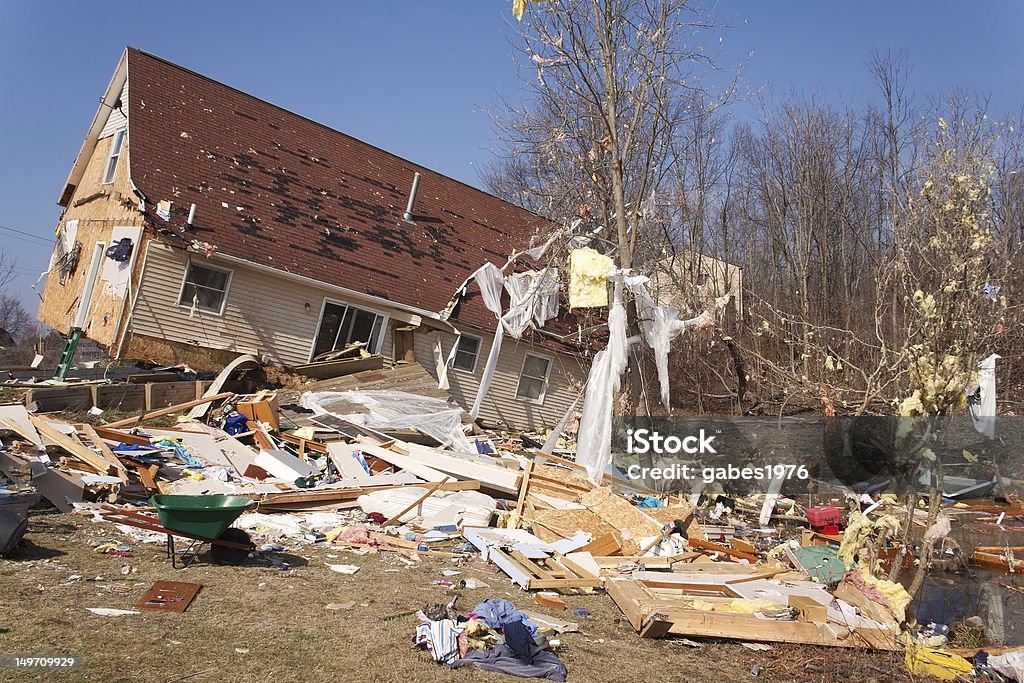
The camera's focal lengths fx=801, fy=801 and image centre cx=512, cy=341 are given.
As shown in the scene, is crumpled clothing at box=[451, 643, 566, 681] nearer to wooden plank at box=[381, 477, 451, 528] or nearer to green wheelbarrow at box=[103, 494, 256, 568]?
green wheelbarrow at box=[103, 494, 256, 568]

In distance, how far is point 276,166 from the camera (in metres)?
19.2

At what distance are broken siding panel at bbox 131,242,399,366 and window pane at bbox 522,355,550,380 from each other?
13.7ft

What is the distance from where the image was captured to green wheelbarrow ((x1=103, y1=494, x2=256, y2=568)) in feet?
23.6

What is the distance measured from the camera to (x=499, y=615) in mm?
6594

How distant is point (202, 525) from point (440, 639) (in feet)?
8.80

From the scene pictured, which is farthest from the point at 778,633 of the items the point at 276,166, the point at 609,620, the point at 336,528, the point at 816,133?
the point at 816,133

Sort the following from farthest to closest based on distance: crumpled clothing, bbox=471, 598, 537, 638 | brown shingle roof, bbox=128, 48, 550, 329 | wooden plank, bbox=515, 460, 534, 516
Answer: brown shingle roof, bbox=128, 48, 550, 329
wooden plank, bbox=515, 460, 534, 516
crumpled clothing, bbox=471, 598, 537, 638

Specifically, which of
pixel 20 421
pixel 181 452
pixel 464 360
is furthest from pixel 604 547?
pixel 464 360

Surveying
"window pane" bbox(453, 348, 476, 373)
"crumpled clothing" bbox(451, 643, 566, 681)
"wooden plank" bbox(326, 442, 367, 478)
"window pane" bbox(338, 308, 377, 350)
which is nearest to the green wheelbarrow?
"crumpled clothing" bbox(451, 643, 566, 681)

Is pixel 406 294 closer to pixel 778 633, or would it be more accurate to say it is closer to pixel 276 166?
pixel 276 166

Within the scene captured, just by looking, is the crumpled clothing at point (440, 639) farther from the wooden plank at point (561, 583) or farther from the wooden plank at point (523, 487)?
the wooden plank at point (523, 487)

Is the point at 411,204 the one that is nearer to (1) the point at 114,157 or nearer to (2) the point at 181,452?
(1) the point at 114,157

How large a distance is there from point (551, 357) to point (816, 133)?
18.0 m

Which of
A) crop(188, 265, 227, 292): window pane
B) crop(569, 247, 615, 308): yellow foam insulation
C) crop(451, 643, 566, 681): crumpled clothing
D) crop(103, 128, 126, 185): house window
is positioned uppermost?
crop(103, 128, 126, 185): house window
